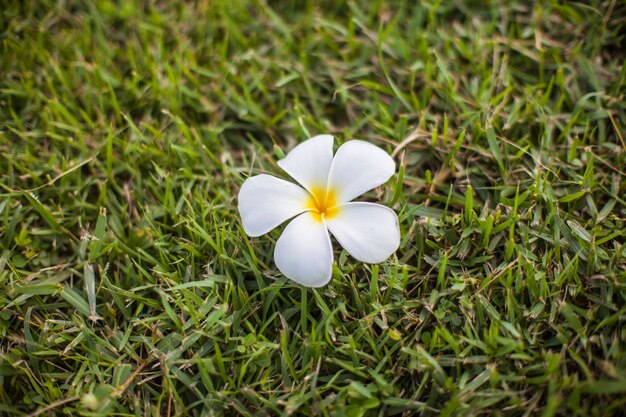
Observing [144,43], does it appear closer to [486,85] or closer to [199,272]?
[199,272]

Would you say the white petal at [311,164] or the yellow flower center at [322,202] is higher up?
the white petal at [311,164]

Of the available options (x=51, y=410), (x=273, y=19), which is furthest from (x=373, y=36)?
(x=51, y=410)

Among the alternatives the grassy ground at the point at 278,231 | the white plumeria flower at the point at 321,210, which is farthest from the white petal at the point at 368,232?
the grassy ground at the point at 278,231

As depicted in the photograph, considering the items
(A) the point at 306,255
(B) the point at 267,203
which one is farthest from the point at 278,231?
(A) the point at 306,255

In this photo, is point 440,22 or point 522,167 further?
point 440,22

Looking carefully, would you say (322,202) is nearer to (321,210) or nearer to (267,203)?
(321,210)

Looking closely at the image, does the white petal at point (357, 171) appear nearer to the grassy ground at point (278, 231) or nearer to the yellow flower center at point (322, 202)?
the yellow flower center at point (322, 202)
